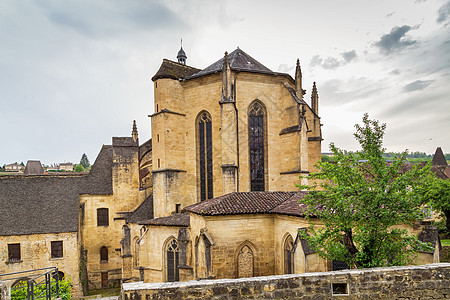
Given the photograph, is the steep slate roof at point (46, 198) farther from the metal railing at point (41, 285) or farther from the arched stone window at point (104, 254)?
the metal railing at point (41, 285)

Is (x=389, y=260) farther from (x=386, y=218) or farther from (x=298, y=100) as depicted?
(x=298, y=100)

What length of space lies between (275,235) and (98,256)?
18.9m

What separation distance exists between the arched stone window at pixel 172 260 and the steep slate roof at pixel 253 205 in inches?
134

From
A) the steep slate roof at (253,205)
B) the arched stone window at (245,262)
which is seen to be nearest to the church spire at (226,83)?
the steep slate roof at (253,205)

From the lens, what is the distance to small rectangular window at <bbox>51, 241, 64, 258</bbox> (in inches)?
934

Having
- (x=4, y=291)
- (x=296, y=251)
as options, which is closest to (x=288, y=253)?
(x=296, y=251)

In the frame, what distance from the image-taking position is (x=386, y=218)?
8.59 meters

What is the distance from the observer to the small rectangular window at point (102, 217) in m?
27.0

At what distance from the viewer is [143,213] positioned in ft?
75.2

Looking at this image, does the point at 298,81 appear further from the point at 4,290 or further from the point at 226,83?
the point at 4,290

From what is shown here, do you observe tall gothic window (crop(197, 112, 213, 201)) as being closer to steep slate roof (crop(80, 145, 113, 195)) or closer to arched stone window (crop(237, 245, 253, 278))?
arched stone window (crop(237, 245, 253, 278))

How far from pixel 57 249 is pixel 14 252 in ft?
9.45

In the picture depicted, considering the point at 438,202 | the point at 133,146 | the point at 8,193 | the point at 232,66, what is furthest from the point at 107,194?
the point at 438,202

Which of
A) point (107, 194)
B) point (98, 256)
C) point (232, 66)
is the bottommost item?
point (98, 256)
